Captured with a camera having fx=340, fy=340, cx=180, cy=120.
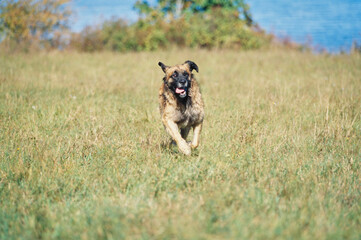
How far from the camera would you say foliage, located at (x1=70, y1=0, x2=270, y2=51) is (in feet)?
60.1

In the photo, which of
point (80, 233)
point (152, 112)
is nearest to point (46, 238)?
point (80, 233)

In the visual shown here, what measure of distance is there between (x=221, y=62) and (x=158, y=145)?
880cm

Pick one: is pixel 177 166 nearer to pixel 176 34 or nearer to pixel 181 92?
pixel 181 92

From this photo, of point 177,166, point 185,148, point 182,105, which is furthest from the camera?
point 182,105

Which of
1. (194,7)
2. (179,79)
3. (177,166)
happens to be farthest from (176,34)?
(177,166)

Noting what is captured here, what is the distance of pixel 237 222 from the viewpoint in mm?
2557

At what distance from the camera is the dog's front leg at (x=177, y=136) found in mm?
4627

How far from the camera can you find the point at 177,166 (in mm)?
3959

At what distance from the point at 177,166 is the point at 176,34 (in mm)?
15329

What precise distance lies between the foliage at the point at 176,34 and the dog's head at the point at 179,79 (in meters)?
12.7

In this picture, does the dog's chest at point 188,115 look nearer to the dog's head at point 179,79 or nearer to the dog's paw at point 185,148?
the dog's head at point 179,79

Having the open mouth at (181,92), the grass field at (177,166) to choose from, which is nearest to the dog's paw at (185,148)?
the grass field at (177,166)

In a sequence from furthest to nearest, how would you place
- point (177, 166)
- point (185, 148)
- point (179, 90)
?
point (179, 90) → point (185, 148) → point (177, 166)

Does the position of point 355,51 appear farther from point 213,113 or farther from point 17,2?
point 17,2
